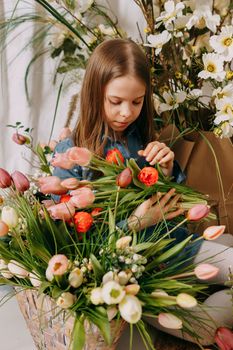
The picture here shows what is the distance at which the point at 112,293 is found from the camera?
0.56 meters

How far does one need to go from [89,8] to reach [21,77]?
0.94ft

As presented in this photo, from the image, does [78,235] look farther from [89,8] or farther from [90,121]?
[89,8]

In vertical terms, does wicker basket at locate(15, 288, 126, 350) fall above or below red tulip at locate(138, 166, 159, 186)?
below

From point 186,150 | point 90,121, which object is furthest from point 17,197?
point 186,150

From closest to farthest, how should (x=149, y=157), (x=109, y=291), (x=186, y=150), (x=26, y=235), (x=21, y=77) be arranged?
(x=109, y=291) < (x=26, y=235) < (x=149, y=157) < (x=186, y=150) < (x=21, y=77)

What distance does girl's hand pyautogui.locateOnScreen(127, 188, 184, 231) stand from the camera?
0.74 m

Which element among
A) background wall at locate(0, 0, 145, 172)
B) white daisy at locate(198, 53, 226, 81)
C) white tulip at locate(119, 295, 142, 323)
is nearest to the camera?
white tulip at locate(119, 295, 142, 323)

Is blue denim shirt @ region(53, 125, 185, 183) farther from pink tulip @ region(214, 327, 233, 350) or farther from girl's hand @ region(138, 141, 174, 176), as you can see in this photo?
pink tulip @ region(214, 327, 233, 350)

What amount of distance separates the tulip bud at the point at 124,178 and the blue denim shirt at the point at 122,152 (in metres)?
0.14

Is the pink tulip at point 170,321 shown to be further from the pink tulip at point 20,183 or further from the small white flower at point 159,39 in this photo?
the small white flower at point 159,39

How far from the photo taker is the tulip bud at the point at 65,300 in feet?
2.00

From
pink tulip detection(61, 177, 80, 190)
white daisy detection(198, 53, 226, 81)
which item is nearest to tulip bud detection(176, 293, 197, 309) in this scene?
pink tulip detection(61, 177, 80, 190)

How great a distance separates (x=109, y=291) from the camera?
0.56m

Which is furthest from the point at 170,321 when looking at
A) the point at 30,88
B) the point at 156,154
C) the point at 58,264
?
the point at 30,88
